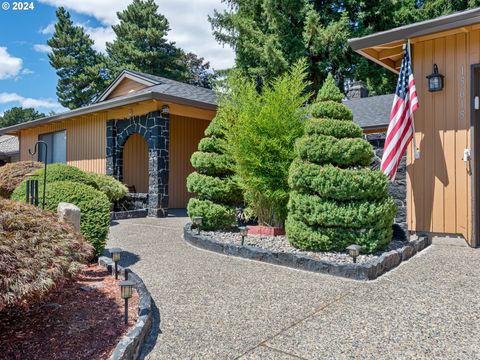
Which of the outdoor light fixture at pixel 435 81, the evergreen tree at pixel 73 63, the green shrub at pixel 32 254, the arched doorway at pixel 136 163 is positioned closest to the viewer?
the green shrub at pixel 32 254

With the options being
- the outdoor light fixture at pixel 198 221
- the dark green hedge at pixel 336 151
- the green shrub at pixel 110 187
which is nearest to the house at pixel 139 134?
the green shrub at pixel 110 187

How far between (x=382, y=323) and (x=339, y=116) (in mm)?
3098

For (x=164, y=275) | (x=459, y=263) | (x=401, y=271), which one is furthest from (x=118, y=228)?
(x=459, y=263)

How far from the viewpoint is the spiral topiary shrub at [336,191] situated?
4.61 metres

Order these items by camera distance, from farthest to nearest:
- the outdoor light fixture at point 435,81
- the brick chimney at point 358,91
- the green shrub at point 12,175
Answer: the brick chimney at point 358,91
the green shrub at point 12,175
the outdoor light fixture at point 435,81

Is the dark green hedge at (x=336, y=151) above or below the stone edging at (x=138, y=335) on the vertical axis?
above

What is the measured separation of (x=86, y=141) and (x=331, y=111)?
9.83m

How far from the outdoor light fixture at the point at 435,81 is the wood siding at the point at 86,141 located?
9631 mm

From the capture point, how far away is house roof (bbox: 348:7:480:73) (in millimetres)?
4875

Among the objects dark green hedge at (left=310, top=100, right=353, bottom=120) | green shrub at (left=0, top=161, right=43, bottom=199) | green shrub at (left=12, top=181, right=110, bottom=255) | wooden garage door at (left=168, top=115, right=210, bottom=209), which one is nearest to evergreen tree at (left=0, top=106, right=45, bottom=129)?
wooden garage door at (left=168, top=115, right=210, bottom=209)

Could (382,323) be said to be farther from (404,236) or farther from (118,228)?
(118,228)

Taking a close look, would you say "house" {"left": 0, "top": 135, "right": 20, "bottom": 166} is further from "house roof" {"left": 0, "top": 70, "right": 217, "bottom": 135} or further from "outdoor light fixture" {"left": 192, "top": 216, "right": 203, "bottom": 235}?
"outdoor light fixture" {"left": 192, "top": 216, "right": 203, "bottom": 235}

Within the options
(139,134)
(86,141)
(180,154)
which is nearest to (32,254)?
(139,134)

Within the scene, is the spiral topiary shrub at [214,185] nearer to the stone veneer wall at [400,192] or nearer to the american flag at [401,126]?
the stone veneer wall at [400,192]
